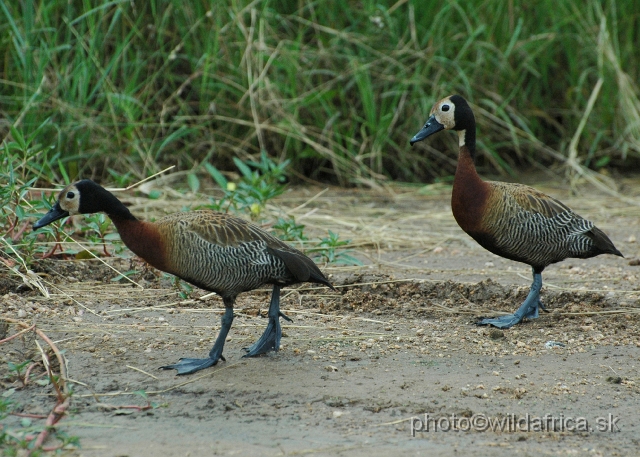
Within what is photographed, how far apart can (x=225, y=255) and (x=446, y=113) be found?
1.86 meters

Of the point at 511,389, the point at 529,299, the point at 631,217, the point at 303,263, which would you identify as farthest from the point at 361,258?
the point at 631,217

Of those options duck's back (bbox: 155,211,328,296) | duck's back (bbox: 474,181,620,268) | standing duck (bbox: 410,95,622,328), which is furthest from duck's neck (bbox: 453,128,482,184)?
duck's back (bbox: 155,211,328,296)

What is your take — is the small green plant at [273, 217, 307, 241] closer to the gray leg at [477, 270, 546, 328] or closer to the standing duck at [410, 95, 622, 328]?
→ the standing duck at [410, 95, 622, 328]

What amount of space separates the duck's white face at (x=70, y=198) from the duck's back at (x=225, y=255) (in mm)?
374

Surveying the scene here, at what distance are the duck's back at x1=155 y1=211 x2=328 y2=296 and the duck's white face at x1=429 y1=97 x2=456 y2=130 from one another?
1475 millimetres

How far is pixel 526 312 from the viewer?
479 cm

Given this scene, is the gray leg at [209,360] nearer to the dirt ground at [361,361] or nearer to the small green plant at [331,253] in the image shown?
the dirt ground at [361,361]

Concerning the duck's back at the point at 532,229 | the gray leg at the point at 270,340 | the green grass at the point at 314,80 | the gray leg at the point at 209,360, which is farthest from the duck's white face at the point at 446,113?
the green grass at the point at 314,80

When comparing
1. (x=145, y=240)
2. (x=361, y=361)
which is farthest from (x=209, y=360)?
(x=361, y=361)

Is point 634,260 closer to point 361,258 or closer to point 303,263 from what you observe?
point 361,258

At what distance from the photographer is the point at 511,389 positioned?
3.64 metres

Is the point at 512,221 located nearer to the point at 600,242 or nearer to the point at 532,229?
the point at 532,229

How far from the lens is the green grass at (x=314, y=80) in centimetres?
706

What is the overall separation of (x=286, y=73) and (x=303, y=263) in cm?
412
